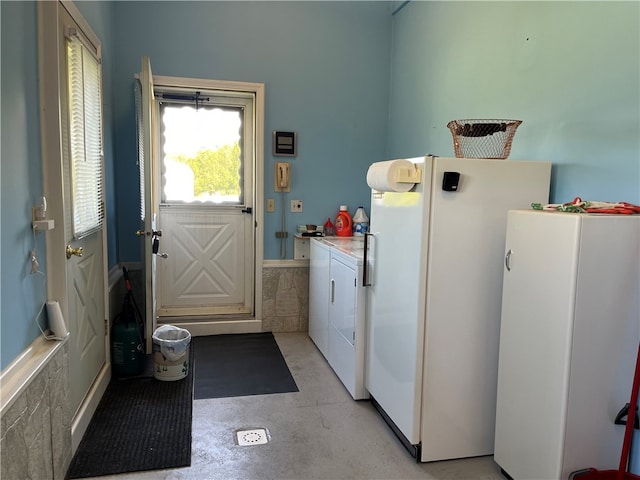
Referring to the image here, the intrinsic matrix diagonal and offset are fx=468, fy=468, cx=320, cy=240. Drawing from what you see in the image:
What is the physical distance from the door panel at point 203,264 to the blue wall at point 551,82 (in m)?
1.90

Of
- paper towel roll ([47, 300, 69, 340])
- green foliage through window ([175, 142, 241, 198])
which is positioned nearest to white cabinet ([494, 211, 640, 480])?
paper towel roll ([47, 300, 69, 340])

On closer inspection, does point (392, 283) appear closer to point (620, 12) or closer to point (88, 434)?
point (620, 12)

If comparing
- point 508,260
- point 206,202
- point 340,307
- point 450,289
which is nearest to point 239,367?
point 340,307

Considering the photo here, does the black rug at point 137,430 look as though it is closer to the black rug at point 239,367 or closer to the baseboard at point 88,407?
the baseboard at point 88,407

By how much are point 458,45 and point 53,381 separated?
2999 mm

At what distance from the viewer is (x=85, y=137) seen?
2486 mm

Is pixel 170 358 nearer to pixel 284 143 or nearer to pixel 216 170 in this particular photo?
pixel 216 170

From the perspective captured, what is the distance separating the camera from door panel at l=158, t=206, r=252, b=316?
4.19m

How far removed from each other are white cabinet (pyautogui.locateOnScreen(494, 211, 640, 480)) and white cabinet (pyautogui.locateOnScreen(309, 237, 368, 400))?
1.07 metres

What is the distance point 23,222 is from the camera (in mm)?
1691

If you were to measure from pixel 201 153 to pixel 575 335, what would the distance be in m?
3.30

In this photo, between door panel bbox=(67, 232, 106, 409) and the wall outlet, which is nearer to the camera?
door panel bbox=(67, 232, 106, 409)

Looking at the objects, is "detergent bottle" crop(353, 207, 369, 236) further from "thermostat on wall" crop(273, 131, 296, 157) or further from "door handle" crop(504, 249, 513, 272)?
"door handle" crop(504, 249, 513, 272)

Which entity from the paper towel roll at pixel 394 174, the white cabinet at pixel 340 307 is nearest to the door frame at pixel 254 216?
the white cabinet at pixel 340 307
